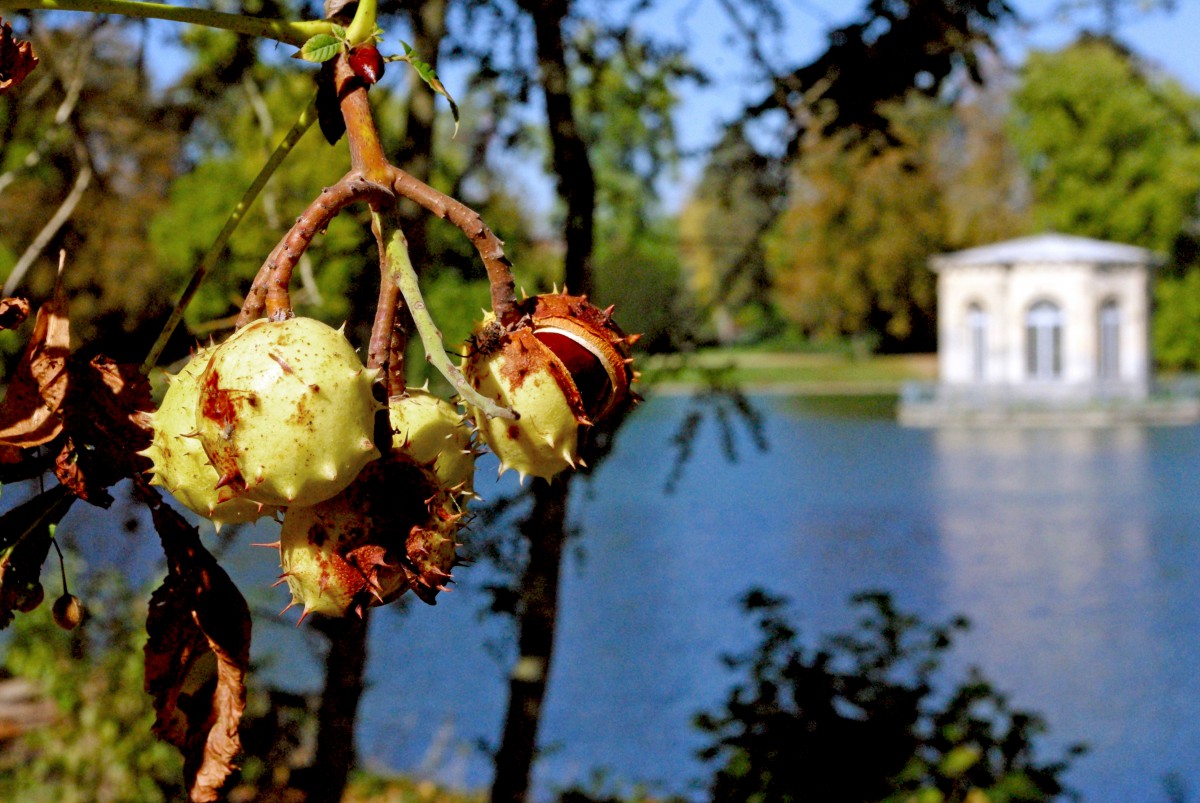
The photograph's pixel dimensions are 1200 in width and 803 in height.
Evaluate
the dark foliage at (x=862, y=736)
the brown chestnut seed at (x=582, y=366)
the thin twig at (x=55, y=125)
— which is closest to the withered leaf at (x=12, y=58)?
the brown chestnut seed at (x=582, y=366)

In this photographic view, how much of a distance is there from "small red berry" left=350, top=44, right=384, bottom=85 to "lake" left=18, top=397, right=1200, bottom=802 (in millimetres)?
1230

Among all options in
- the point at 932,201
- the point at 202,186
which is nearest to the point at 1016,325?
the point at 932,201

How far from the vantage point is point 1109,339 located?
33.6 m

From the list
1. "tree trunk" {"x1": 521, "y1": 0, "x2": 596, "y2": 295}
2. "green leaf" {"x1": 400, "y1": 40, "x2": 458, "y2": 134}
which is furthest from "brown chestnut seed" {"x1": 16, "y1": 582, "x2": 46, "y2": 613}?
"tree trunk" {"x1": 521, "y1": 0, "x2": 596, "y2": 295}

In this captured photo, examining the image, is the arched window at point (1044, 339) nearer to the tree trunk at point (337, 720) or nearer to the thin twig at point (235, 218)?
the tree trunk at point (337, 720)

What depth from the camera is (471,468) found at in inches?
32.3

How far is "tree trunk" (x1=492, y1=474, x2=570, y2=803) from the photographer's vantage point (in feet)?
10.1

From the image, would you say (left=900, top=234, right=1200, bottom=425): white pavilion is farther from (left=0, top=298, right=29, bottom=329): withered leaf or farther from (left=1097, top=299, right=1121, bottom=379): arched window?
(left=0, top=298, right=29, bottom=329): withered leaf

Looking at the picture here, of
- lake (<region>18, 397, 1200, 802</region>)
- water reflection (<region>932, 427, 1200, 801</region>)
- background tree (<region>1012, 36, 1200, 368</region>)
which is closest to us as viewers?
lake (<region>18, 397, 1200, 802</region>)

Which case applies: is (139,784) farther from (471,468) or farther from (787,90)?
(471,468)

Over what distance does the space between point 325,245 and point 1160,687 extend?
23.3 feet

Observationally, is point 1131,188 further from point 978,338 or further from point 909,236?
point 978,338

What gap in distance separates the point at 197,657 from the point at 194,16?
42 cm

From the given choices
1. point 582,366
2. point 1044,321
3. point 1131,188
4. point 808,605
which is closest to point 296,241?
point 582,366
